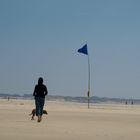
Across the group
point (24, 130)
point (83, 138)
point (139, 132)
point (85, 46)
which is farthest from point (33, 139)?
point (85, 46)

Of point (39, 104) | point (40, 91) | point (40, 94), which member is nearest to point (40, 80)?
point (40, 91)

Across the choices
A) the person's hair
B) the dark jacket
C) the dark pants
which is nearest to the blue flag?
the person's hair

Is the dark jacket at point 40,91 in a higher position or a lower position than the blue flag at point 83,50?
lower

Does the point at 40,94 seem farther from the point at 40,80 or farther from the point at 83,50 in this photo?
the point at 83,50

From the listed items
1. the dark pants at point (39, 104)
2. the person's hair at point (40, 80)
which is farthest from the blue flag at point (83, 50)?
the dark pants at point (39, 104)

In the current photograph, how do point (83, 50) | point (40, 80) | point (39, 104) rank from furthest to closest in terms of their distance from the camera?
1. point (83, 50)
2. point (40, 80)
3. point (39, 104)

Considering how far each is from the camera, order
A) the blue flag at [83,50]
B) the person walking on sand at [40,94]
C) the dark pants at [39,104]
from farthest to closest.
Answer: the blue flag at [83,50] → the person walking on sand at [40,94] → the dark pants at [39,104]

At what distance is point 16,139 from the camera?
36.7 ft

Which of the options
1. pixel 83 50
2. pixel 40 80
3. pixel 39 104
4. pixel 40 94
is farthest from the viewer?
pixel 83 50

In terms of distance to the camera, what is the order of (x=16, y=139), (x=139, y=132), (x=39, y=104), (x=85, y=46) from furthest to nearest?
1. (x=85, y=46)
2. (x=39, y=104)
3. (x=139, y=132)
4. (x=16, y=139)

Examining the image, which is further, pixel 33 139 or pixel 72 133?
pixel 72 133

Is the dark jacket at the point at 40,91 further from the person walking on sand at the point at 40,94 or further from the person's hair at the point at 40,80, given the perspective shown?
the person's hair at the point at 40,80

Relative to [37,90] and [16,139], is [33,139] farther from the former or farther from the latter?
[37,90]

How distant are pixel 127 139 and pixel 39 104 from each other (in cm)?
650
